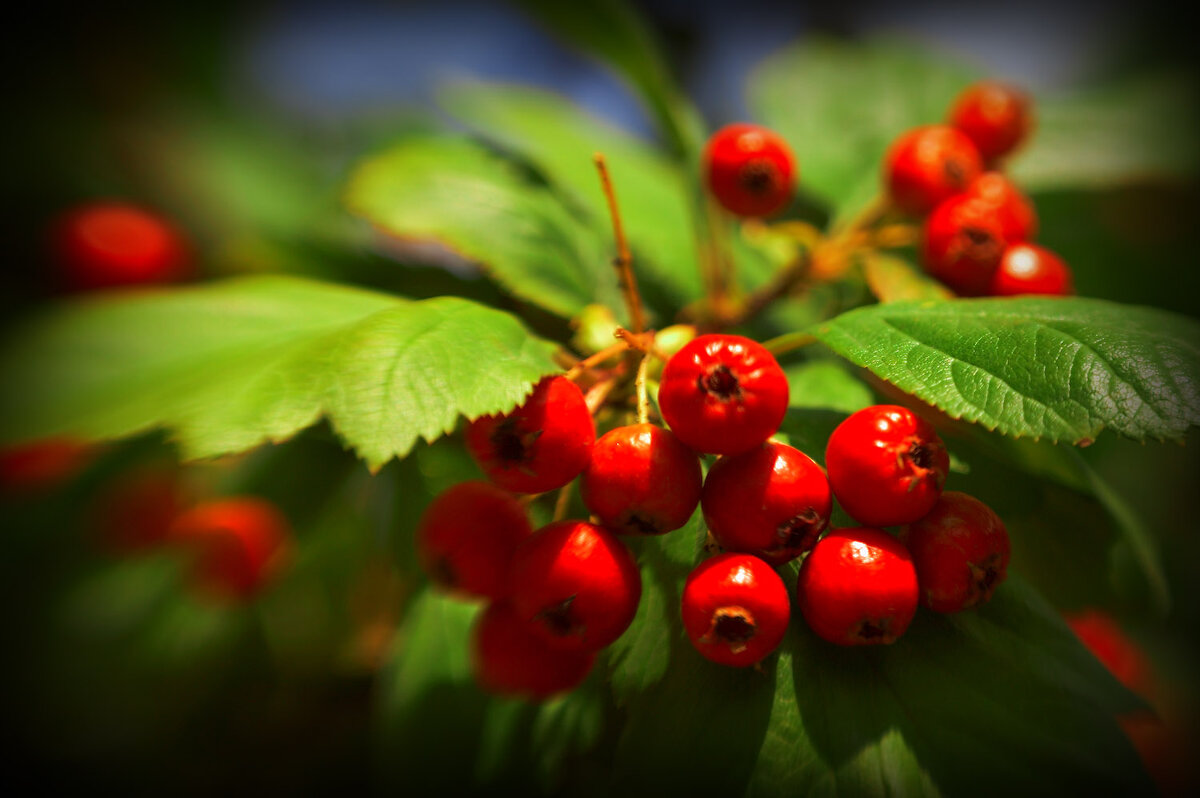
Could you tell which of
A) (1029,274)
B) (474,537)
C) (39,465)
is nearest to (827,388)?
(1029,274)

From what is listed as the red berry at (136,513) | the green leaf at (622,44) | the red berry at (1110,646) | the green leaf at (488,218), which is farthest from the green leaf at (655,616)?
the red berry at (136,513)

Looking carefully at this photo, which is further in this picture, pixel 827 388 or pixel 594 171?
pixel 594 171

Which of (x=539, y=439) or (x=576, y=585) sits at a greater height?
(x=539, y=439)

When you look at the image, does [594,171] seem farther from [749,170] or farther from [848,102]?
[848,102]

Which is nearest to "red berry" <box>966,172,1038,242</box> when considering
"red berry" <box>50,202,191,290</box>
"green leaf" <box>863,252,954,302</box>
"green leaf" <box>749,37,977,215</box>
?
"green leaf" <box>863,252,954,302</box>

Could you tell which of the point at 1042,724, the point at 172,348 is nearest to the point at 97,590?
the point at 172,348

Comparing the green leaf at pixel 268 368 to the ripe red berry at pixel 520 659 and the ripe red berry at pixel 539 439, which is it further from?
the ripe red berry at pixel 520 659

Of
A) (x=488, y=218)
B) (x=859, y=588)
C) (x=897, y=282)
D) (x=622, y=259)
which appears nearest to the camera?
(x=859, y=588)
